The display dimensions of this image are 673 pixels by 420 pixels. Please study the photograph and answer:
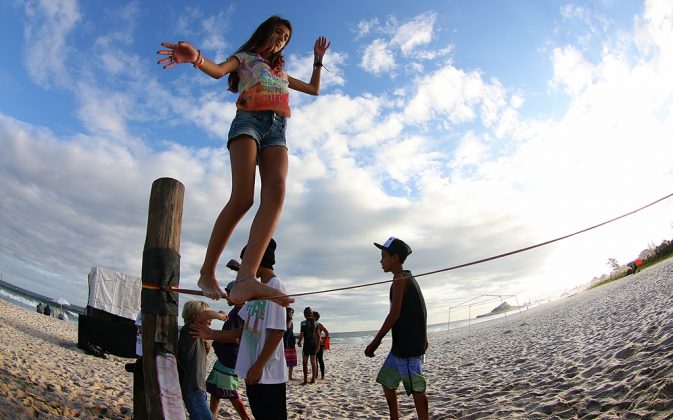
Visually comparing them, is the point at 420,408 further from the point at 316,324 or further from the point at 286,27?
the point at 316,324

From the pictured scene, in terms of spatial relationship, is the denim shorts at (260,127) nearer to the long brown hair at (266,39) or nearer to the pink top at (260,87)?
the pink top at (260,87)

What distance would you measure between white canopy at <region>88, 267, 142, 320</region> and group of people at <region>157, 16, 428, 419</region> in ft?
43.0

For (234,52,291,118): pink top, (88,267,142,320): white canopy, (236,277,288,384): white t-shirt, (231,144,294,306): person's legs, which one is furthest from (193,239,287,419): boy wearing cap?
(88,267,142,320): white canopy

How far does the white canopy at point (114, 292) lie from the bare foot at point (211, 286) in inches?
615

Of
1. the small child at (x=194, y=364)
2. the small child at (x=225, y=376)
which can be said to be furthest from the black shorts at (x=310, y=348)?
the small child at (x=194, y=364)

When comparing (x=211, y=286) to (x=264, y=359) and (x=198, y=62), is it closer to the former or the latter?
(x=264, y=359)

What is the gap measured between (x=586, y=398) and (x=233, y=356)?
476 cm

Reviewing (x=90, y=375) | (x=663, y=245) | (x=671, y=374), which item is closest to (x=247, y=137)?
(x=671, y=374)

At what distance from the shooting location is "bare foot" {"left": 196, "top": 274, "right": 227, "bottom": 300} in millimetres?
2518

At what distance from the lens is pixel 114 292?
16172 mm

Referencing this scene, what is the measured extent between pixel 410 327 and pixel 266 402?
6.55ft

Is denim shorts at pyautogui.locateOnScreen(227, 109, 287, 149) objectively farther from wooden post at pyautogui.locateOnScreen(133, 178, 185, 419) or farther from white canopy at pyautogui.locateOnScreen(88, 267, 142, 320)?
white canopy at pyautogui.locateOnScreen(88, 267, 142, 320)

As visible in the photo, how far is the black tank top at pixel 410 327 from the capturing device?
439 centimetres

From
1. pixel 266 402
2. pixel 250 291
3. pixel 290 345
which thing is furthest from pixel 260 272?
pixel 290 345
